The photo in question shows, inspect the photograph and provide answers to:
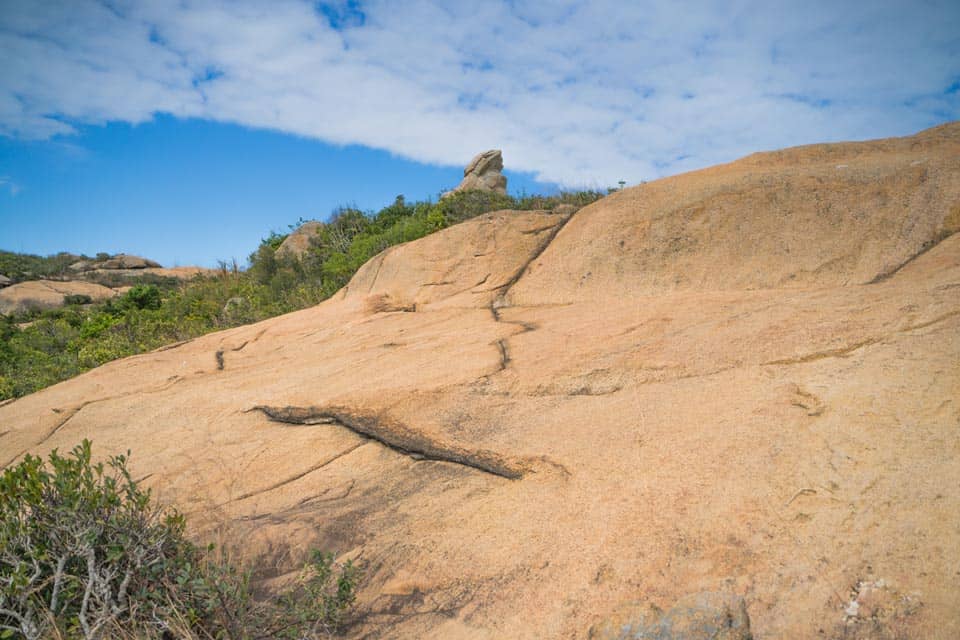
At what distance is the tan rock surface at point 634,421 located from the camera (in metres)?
2.37

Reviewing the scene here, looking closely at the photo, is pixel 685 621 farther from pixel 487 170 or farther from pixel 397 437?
pixel 487 170

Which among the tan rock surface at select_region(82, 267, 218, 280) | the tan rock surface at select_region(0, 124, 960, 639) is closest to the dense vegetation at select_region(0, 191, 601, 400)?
the tan rock surface at select_region(0, 124, 960, 639)

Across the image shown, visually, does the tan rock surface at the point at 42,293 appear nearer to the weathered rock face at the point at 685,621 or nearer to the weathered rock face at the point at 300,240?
the weathered rock face at the point at 300,240

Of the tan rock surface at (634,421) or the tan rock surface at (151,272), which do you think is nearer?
the tan rock surface at (634,421)

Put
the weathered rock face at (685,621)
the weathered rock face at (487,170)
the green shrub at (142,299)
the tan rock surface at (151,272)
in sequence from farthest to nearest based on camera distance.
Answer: the tan rock surface at (151,272) < the weathered rock face at (487,170) < the green shrub at (142,299) < the weathered rock face at (685,621)

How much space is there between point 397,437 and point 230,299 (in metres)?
9.89

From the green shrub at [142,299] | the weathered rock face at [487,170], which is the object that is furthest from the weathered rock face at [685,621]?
the weathered rock face at [487,170]

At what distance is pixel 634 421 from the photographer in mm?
3307

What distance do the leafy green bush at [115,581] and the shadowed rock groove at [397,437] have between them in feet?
3.05

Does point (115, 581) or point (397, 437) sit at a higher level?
point (397, 437)

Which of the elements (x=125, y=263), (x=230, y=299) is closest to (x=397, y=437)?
(x=230, y=299)

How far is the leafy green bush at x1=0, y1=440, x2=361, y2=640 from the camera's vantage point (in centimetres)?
246

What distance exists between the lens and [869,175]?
203 inches

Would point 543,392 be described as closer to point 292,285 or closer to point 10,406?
point 10,406
